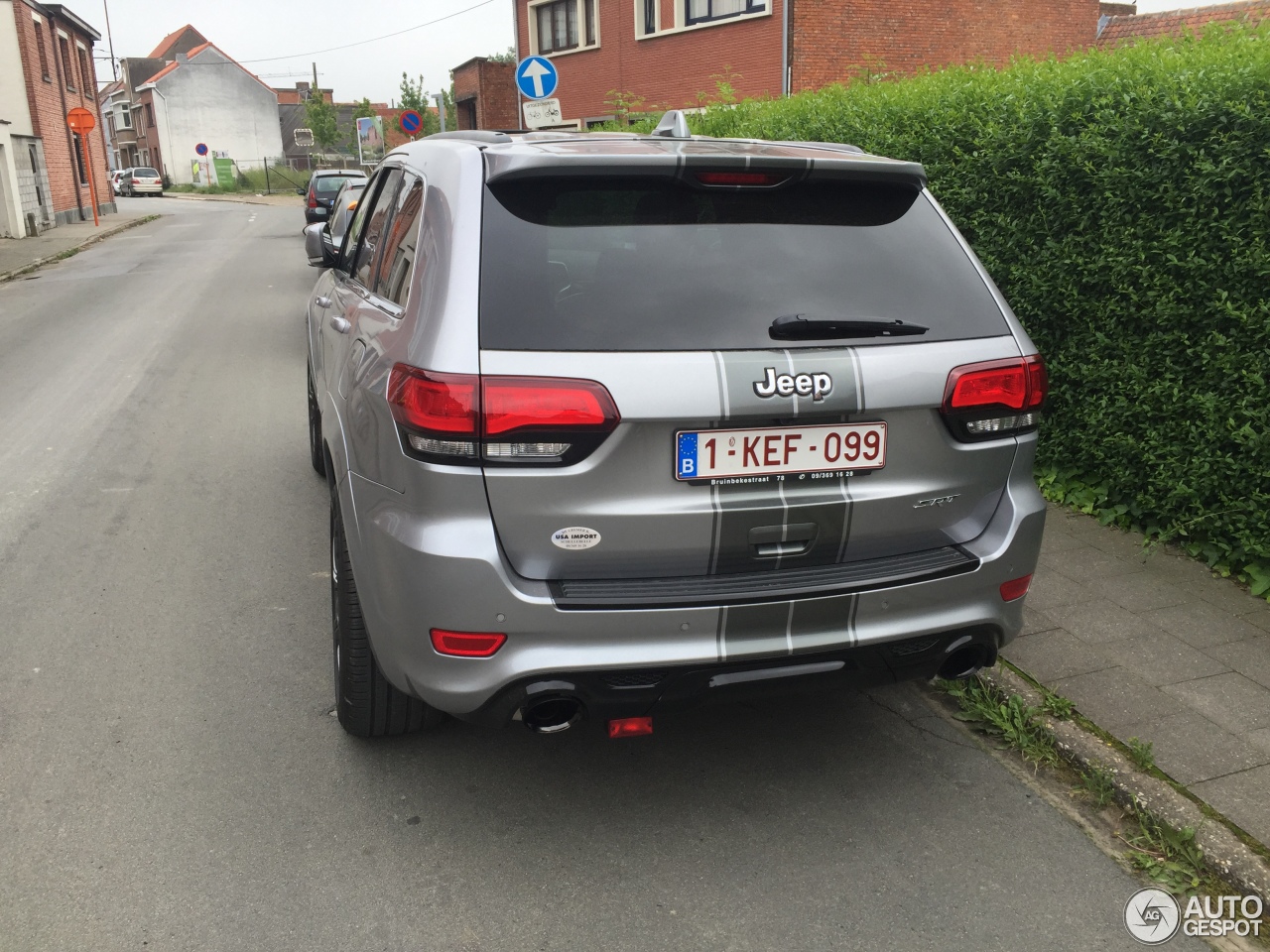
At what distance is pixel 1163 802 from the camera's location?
3.08 meters

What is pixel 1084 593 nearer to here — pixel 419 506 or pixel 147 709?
pixel 419 506

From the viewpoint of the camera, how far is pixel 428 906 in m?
Result: 2.73

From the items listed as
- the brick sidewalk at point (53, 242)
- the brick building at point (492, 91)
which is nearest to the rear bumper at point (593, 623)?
the brick sidewalk at point (53, 242)

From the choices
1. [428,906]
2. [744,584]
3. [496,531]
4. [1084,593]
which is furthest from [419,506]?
[1084,593]

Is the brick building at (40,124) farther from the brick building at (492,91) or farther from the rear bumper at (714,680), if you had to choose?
the rear bumper at (714,680)

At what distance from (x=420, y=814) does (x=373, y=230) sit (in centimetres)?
212

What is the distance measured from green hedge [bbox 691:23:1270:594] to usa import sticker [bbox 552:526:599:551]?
3084mm

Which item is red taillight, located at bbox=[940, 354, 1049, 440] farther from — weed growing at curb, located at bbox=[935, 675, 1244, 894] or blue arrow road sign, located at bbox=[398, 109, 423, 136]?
blue arrow road sign, located at bbox=[398, 109, 423, 136]

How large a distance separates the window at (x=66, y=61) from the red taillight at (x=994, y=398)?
39234mm

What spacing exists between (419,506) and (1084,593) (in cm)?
313

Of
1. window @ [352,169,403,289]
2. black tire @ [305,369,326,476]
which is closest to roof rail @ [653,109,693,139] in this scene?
window @ [352,169,403,289]

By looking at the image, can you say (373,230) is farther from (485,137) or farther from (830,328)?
(830,328)

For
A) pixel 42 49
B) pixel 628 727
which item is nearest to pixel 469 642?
pixel 628 727

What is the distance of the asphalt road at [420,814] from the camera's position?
268 cm
